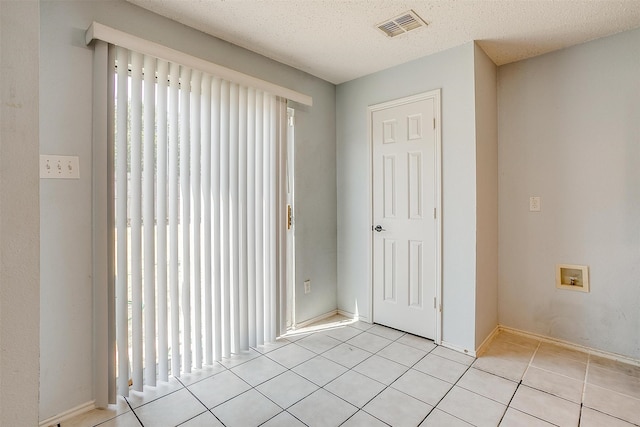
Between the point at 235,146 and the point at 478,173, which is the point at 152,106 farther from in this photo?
the point at 478,173

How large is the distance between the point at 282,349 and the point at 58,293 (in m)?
1.55

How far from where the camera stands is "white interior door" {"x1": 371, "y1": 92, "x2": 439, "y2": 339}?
266cm

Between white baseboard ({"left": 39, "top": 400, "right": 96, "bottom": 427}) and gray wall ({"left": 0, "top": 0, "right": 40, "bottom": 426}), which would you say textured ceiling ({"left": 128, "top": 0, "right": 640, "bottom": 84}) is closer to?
gray wall ({"left": 0, "top": 0, "right": 40, "bottom": 426})

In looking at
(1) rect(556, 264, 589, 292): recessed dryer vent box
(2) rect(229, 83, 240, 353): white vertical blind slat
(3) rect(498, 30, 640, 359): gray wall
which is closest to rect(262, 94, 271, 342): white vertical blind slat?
(2) rect(229, 83, 240, 353): white vertical blind slat

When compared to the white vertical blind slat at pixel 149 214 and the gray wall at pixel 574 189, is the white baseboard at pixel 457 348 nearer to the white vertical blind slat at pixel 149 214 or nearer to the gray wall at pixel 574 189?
the gray wall at pixel 574 189

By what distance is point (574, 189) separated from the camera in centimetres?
251

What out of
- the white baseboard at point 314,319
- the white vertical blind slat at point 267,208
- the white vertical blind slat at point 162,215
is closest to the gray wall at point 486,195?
the white baseboard at point 314,319

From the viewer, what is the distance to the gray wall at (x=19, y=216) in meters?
0.77

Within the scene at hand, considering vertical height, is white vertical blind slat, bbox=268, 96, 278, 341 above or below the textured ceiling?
below

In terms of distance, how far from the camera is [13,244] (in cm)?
78

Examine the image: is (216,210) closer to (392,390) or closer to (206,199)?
(206,199)

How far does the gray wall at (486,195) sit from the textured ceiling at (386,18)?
0.25 m

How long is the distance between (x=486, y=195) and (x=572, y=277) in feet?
3.16

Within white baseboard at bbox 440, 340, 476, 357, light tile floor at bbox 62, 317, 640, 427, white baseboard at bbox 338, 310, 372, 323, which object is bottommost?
light tile floor at bbox 62, 317, 640, 427
